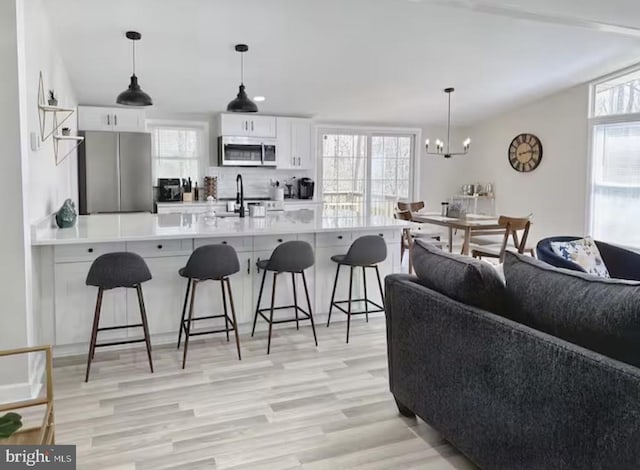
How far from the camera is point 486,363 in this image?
2010 millimetres

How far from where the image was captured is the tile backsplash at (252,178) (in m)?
7.59

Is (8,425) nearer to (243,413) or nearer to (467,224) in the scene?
(243,413)

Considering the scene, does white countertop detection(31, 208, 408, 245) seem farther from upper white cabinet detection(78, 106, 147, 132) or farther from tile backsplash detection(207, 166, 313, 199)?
tile backsplash detection(207, 166, 313, 199)

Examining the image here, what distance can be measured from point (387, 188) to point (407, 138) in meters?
0.95

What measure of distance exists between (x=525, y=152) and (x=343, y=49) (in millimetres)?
3949

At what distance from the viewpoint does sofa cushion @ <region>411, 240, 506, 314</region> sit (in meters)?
2.13

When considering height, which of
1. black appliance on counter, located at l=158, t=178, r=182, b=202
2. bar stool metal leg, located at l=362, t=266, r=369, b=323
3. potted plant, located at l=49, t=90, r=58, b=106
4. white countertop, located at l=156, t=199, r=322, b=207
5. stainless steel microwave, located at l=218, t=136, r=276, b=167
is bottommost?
bar stool metal leg, located at l=362, t=266, r=369, b=323

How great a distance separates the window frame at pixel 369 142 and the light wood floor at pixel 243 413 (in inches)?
186

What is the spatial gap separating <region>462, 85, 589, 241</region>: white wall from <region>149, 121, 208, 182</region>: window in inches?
190

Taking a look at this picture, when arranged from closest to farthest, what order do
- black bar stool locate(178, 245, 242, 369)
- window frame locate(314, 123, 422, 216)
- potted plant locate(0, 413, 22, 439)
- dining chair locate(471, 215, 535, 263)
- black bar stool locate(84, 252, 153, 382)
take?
potted plant locate(0, 413, 22, 439) → black bar stool locate(84, 252, 153, 382) → black bar stool locate(178, 245, 242, 369) → dining chair locate(471, 215, 535, 263) → window frame locate(314, 123, 422, 216)

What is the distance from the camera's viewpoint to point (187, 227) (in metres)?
4.03

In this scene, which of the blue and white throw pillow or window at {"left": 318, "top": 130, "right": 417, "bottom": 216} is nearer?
the blue and white throw pillow

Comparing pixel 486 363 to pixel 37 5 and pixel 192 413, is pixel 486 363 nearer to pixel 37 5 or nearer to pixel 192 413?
pixel 192 413

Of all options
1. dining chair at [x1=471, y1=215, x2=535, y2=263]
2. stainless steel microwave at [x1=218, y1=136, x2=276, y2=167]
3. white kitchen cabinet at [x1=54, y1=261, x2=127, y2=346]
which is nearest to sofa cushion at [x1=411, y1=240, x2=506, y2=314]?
white kitchen cabinet at [x1=54, y1=261, x2=127, y2=346]
